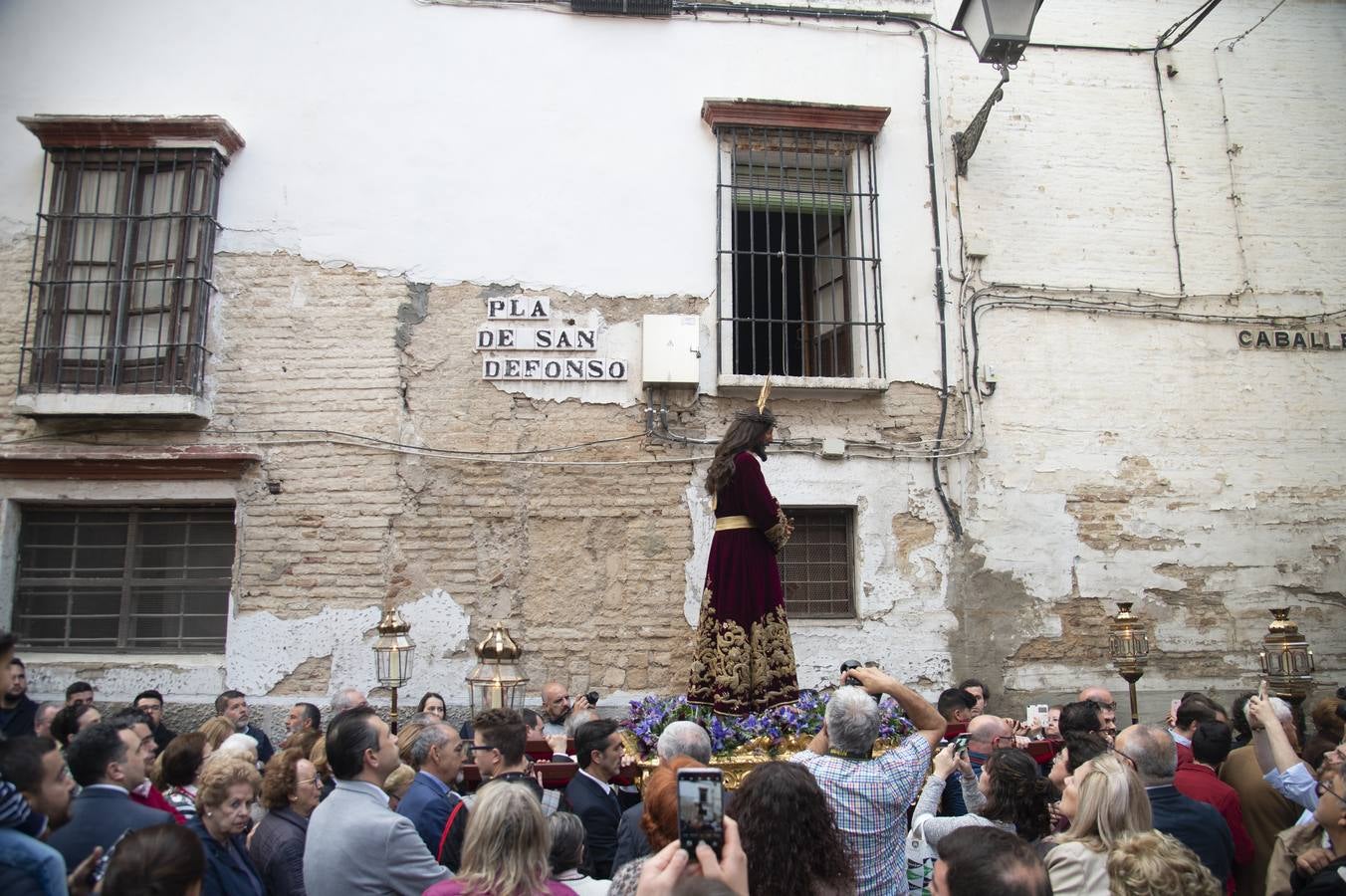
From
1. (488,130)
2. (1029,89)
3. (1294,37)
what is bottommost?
(488,130)

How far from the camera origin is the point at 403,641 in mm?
7598

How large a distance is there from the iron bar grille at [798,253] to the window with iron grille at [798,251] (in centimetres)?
1

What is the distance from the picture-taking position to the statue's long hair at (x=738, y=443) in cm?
645

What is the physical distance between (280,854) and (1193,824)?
140 inches

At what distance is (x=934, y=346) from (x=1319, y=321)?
3767mm

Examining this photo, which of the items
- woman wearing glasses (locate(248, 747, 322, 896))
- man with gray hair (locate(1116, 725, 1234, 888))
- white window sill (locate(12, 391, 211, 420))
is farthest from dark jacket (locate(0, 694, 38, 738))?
man with gray hair (locate(1116, 725, 1234, 888))

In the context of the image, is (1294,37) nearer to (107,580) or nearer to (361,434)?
(361,434)

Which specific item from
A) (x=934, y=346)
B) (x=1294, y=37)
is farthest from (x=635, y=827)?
(x=1294, y=37)

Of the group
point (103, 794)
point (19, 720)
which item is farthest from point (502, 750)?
point (19, 720)

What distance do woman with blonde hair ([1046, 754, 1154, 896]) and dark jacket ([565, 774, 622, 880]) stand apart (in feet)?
6.48

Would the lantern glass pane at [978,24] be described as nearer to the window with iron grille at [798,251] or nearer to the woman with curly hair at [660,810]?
the window with iron grille at [798,251]

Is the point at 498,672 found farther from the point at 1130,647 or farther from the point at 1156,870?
the point at 1130,647

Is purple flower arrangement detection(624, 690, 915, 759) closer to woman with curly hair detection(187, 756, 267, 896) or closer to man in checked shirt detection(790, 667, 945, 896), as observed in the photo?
man in checked shirt detection(790, 667, 945, 896)

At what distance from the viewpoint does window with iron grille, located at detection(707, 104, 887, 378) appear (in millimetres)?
9578
